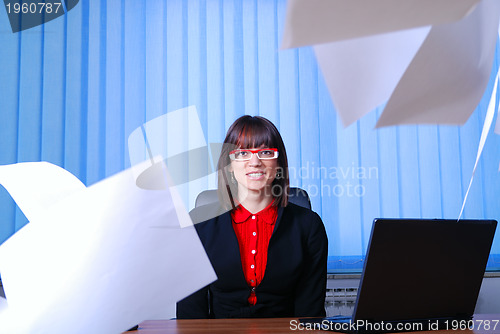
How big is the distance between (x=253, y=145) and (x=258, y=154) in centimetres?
4

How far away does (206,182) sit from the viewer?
2.34 m

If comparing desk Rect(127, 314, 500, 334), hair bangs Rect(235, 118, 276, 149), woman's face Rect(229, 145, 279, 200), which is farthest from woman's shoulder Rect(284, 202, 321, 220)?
desk Rect(127, 314, 500, 334)

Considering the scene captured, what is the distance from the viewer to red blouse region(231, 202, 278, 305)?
1.60m

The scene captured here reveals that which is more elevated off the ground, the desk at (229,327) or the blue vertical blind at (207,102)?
the blue vertical blind at (207,102)

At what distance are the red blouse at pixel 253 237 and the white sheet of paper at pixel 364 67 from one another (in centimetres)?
146

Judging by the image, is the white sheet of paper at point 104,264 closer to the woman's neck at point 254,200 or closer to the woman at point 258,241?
the woman at point 258,241

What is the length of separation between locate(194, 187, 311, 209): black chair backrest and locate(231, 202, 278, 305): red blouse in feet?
0.39

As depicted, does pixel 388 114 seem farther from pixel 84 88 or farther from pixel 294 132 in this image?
pixel 84 88

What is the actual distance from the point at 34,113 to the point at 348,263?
1.72 m

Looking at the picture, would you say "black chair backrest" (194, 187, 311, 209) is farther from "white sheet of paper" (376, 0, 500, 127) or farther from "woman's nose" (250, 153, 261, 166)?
"white sheet of paper" (376, 0, 500, 127)

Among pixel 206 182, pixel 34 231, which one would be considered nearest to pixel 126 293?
Answer: pixel 34 231

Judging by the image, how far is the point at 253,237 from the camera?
5.46 feet

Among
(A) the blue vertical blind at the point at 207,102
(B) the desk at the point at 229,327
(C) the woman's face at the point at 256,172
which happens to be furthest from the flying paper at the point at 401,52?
(A) the blue vertical blind at the point at 207,102

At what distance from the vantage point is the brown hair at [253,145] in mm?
1743
